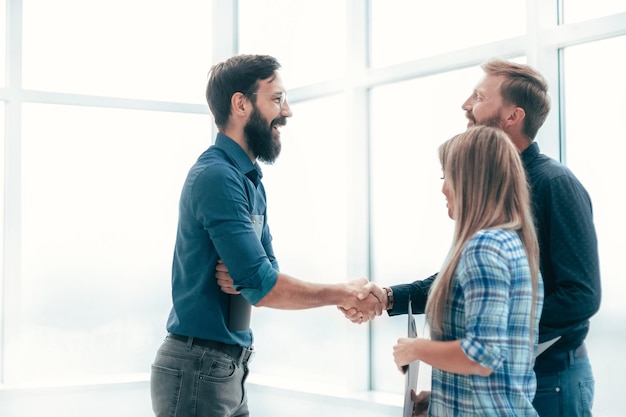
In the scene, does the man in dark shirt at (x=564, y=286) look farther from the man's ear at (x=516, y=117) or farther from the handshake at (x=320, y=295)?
the handshake at (x=320, y=295)

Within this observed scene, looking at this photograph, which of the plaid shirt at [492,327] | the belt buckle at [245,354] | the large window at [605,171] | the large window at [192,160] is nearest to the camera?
the plaid shirt at [492,327]

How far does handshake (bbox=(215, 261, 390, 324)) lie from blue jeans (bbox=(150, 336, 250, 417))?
0.20m

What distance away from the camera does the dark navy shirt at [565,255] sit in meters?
1.84

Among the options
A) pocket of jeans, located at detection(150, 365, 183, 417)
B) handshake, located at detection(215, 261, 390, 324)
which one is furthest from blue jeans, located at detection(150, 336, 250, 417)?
handshake, located at detection(215, 261, 390, 324)

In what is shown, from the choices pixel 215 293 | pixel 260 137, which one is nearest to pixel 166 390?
pixel 215 293

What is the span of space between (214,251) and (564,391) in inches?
42.1

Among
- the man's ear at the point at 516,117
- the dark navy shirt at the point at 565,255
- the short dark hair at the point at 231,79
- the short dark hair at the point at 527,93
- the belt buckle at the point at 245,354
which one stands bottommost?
the belt buckle at the point at 245,354

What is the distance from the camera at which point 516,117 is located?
213 centimetres

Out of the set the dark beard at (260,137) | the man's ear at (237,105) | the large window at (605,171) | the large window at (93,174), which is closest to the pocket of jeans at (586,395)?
the large window at (605,171)

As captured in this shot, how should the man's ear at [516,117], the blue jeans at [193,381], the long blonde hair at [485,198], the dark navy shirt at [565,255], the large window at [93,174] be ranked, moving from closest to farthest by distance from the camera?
the long blonde hair at [485,198] < the dark navy shirt at [565,255] < the man's ear at [516,117] < the blue jeans at [193,381] < the large window at [93,174]

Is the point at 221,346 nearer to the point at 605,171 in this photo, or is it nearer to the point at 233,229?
the point at 233,229

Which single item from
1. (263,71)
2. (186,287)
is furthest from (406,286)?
(263,71)

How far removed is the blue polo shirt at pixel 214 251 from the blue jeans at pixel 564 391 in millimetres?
824

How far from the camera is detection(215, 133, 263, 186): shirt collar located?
244cm
